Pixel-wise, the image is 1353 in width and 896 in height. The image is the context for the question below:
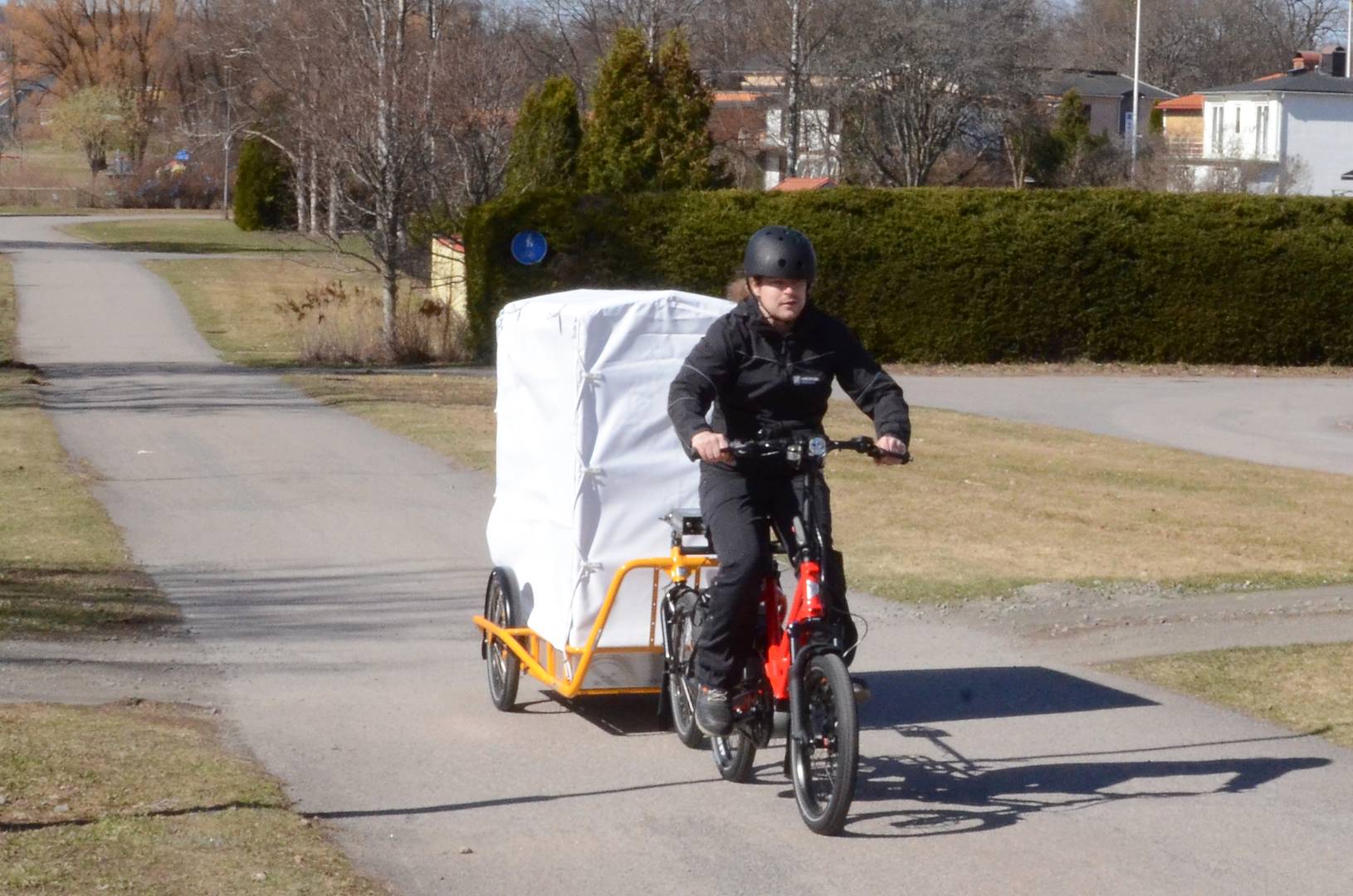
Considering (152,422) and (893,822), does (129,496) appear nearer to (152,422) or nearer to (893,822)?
(152,422)

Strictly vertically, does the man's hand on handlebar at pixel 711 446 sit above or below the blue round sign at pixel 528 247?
below

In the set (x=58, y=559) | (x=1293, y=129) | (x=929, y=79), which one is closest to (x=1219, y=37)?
(x=1293, y=129)

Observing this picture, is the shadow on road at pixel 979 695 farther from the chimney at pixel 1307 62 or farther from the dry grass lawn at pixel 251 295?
the chimney at pixel 1307 62

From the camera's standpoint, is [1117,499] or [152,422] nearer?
[1117,499]

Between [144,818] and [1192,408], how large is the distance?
19903 millimetres

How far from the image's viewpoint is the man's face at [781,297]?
5465 mm

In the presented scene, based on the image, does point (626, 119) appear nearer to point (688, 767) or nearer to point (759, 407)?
point (688, 767)

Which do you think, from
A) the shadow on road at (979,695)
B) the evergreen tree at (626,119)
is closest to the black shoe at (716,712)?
the shadow on road at (979,695)

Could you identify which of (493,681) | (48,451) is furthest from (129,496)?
(493,681)

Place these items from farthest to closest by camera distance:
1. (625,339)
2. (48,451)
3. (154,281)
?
(154,281) < (48,451) < (625,339)

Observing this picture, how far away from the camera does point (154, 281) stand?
40344 mm

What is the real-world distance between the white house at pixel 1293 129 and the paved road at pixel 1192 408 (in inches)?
1755

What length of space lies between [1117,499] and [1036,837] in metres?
8.91

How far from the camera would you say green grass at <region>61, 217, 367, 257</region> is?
52844mm
